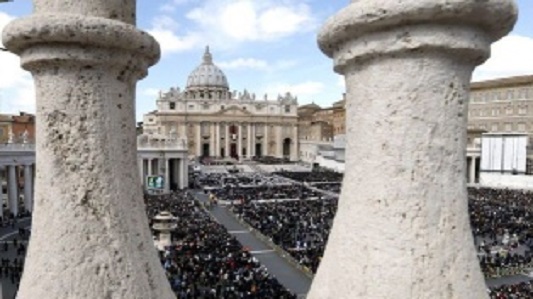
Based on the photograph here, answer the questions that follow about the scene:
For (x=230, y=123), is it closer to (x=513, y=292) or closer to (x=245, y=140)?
(x=245, y=140)

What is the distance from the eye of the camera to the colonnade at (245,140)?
104m

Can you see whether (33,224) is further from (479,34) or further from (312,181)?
(312,181)

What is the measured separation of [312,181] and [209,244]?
3616cm

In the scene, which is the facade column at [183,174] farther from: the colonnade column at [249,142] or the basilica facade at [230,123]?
the colonnade column at [249,142]

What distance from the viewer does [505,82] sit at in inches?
2643

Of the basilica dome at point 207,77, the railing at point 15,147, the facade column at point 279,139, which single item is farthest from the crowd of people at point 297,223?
the basilica dome at point 207,77

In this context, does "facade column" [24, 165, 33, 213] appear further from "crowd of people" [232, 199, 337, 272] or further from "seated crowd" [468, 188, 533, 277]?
"seated crowd" [468, 188, 533, 277]

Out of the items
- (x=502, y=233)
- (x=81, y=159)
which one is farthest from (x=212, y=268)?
(x=502, y=233)

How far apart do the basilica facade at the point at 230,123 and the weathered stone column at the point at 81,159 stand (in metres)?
96.6

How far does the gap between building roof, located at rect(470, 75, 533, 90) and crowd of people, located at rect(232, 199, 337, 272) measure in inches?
1587

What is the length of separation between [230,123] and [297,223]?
76.6 metres

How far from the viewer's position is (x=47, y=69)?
8.38ft

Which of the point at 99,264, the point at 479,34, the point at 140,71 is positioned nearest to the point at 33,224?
the point at 99,264

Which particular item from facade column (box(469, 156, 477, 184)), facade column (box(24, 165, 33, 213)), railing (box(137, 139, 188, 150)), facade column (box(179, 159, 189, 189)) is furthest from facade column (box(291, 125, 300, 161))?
facade column (box(24, 165, 33, 213))
